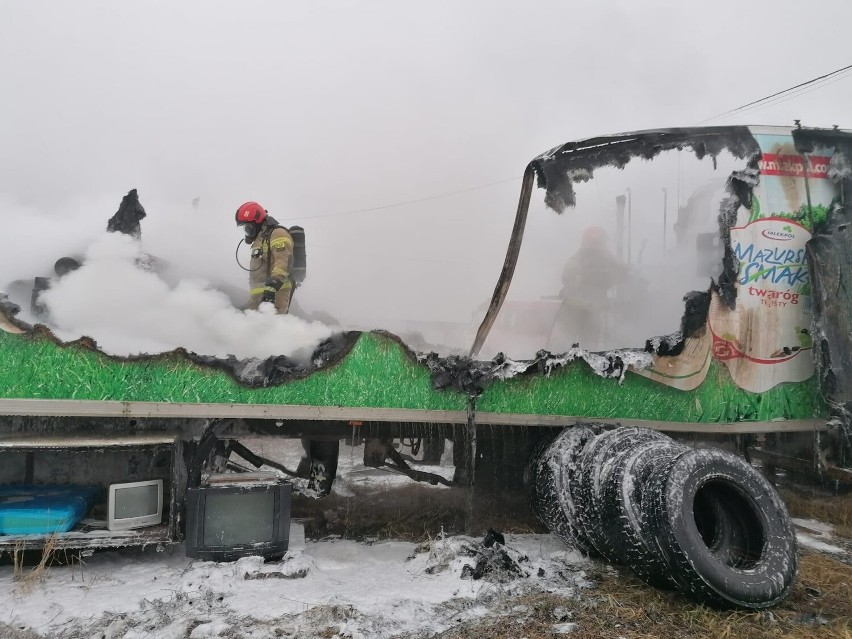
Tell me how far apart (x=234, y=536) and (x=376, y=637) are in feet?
5.24

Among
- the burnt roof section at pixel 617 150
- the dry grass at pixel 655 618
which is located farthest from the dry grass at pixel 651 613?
the burnt roof section at pixel 617 150

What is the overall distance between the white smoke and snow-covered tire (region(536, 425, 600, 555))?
223 centimetres

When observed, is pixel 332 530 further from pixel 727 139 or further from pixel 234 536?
pixel 727 139

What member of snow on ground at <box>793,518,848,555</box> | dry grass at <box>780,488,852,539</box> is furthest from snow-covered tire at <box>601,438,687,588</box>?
dry grass at <box>780,488,852,539</box>

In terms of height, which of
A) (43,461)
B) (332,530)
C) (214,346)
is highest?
(214,346)

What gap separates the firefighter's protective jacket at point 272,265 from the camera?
5.84m

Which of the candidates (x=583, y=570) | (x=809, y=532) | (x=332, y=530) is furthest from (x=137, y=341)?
(x=809, y=532)

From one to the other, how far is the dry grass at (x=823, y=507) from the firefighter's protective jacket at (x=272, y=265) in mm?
6090

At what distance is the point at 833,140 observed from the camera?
569cm

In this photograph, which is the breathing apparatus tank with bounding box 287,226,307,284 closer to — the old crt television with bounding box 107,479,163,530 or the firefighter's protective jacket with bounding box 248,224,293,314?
the firefighter's protective jacket with bounding box 248,224,293,314

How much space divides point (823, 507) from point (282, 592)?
19.0ft

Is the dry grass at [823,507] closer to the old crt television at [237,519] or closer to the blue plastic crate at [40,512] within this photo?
the old crt television at [237,519]

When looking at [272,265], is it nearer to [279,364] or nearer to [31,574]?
[279,364]

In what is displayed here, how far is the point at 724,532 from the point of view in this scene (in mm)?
4258
